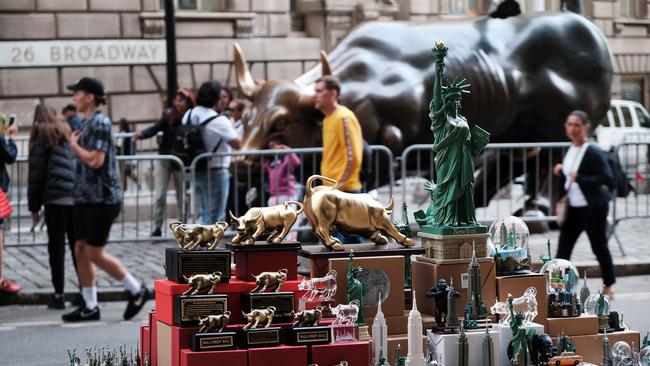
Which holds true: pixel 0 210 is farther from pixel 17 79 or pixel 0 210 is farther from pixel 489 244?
pixel 17 79

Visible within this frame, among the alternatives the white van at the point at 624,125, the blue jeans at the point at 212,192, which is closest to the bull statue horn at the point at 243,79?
the blue jeans at the point at 212,192

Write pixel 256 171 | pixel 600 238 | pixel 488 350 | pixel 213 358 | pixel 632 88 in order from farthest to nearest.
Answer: pixel 632 88
pixel 256 171
pixel 600 238
pixel 488 350
pixel 213 358

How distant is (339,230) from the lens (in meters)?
6.14

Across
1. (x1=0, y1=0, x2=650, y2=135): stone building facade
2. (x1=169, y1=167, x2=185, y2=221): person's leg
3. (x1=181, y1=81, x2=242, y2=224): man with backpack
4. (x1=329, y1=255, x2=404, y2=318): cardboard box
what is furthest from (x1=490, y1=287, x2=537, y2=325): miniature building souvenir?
(x1=0, y1=0, x2=650, y2=135): stone building facade

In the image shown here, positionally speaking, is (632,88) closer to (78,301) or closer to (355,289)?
(78,301)

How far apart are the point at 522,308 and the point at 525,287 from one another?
200 mm

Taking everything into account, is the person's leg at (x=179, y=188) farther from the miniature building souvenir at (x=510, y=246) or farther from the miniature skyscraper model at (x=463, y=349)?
the miniature skyscraper model at (x=463, y=349)

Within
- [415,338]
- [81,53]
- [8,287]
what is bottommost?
[8,287]

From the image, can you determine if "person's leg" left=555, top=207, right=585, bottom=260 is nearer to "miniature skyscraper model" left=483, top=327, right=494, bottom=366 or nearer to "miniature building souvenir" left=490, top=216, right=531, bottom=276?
"miniature building souvenir" left=490, top=216, right=531, bottom=276

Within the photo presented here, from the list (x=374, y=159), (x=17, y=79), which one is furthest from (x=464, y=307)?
(x=17, y=79)

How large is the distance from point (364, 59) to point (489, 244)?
9528 mm

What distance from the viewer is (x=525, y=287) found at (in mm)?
6016

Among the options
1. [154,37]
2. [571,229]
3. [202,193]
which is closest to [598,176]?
[571,229]

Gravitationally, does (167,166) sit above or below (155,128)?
below
